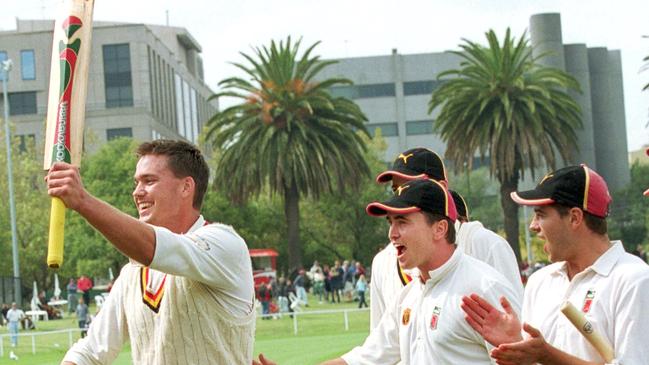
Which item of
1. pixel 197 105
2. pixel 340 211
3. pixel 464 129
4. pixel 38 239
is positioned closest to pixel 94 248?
pixel 38 239

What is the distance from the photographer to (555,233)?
Result: 7082 millimetres

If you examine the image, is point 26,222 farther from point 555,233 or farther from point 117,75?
point 555,233

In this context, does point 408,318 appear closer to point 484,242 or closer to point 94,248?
point 484,242

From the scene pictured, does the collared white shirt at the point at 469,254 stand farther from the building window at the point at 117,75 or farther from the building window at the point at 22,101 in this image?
A: the building window at the point at 22,101

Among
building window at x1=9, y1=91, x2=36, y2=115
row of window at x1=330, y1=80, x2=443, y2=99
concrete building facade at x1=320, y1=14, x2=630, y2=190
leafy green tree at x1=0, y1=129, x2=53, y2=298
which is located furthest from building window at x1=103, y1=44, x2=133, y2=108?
leafy green tree at x1=0, y1=129, x2=53, y2=298

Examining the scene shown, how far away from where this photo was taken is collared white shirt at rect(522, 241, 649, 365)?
653 cm

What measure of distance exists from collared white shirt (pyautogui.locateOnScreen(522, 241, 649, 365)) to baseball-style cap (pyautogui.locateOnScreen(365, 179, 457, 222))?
0.78m

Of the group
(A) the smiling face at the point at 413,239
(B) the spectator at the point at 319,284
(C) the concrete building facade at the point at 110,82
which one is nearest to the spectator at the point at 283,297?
(B) the spectator at the point at 319,284

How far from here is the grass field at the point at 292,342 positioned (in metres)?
33.2

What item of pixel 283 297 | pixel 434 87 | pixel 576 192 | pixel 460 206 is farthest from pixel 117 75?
pixel 576 192

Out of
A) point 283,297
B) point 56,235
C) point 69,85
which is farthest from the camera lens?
point 283,297

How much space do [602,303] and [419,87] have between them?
13710 centimetres

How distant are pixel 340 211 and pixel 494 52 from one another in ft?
106

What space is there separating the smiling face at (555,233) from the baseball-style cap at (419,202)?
0.87 meters
